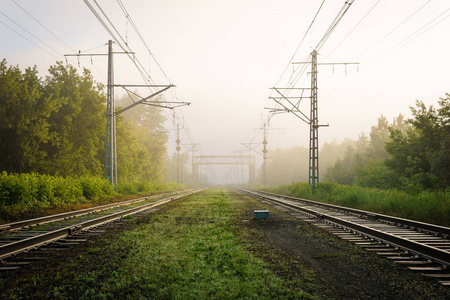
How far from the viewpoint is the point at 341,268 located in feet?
15.8

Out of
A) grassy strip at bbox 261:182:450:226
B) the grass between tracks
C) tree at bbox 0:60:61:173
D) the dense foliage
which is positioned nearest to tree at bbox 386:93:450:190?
the dense foliage

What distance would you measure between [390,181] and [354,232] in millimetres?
19602

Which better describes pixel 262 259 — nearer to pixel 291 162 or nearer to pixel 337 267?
pixel 337 267

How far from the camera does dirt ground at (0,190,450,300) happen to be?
12.5 feet

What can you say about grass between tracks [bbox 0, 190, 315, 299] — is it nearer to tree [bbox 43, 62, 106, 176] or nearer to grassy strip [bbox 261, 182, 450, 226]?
grassy strip [bbox 261, 182, 450, 226]

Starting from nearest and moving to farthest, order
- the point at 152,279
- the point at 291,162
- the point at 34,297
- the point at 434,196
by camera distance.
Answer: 1. the point at 34,297
2. the point at 152,279
3. the point at 434,196
4. the point at 291,162

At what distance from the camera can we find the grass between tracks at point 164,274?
3695 mm

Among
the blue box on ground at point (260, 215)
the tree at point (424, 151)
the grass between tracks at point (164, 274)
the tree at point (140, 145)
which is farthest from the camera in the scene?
the tree at point (140, 145)

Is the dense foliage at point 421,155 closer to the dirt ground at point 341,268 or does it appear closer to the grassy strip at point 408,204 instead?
the grassy strip at point 408,204

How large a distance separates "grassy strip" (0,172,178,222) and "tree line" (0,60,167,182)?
17.7 ft

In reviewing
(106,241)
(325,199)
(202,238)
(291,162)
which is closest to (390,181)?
(325,199)

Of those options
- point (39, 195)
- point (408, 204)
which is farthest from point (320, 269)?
point (39, 195)

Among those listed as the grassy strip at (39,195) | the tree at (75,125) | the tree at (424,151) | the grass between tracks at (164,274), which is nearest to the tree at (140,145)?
the tree at (75,125)

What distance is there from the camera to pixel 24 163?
69.8 feet
